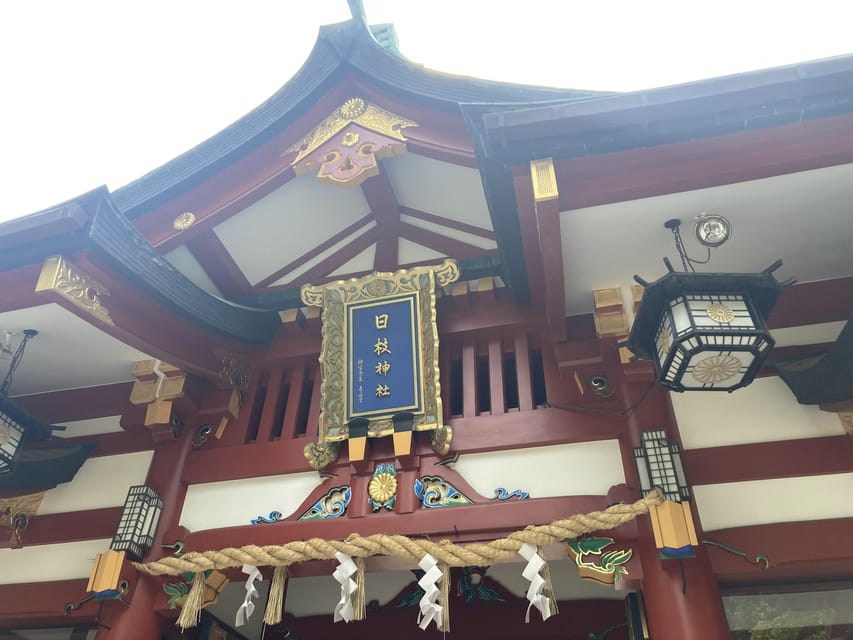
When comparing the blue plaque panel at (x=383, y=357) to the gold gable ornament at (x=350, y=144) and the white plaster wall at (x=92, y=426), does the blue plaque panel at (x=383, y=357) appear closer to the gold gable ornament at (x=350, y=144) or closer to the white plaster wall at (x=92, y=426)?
the gold gable ornament at (x=350, y=144)

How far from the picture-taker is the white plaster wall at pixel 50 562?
490 cm

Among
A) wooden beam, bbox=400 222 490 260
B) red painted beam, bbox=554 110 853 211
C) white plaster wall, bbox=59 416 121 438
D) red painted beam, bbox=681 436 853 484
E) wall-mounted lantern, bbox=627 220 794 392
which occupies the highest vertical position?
wooden beam, bbox=400 222 490 260

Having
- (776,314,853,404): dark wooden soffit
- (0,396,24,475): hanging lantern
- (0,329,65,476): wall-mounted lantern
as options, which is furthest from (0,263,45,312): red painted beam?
(776,314,853,404): dark wooden soffit

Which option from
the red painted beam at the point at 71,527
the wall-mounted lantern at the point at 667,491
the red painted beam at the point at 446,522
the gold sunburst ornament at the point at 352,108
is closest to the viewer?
the wall-mounted lantern at the point at 667,491

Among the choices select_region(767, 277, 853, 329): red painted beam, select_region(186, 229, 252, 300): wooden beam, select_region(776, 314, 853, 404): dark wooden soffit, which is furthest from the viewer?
select_region(186, 229, 252, 300): wooden beam

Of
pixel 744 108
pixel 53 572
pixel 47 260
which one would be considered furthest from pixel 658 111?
pixel 53 572

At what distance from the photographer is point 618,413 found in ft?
14.5

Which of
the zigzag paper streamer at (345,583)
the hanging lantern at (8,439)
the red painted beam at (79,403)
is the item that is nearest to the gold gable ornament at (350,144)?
the red painted beam at (79,403)

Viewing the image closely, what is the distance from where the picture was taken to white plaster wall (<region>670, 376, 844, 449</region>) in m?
4.11

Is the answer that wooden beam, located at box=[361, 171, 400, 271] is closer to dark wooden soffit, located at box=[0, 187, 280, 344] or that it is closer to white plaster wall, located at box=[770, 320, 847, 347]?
dark wooden soffit, located at box=[0, 187, 280, 344]

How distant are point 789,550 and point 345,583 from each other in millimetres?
2525

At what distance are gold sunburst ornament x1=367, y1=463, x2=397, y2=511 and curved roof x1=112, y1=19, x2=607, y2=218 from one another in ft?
8.63

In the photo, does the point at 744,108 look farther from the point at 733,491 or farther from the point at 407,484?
the point at 407,484

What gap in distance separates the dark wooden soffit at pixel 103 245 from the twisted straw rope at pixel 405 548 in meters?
1.67
